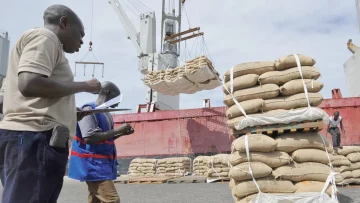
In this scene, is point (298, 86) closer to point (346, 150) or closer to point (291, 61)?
point (291, 61)

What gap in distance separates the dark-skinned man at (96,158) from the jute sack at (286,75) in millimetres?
2259

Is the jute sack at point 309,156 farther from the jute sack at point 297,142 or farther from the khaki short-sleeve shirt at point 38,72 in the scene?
the khaki short-sleeve shirt at point 38,72

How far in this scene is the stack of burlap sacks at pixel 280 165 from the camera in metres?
4.08

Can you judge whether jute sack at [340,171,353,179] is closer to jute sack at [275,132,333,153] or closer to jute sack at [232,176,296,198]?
jute sack at [275,132,333,153]

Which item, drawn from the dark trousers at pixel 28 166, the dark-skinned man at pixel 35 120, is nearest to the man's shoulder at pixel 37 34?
the dark-skinned man at pixel 35 120

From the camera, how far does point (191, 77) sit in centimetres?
1381

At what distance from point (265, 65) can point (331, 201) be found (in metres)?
2.00

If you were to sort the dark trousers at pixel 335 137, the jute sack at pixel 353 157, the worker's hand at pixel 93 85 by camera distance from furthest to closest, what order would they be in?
1. the dark trousers at pixel 335 137
2. the jute sack at pixel 353 157
3. the worker's hand at pixel 93 85

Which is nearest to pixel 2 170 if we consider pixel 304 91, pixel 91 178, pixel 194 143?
pixel 91 178

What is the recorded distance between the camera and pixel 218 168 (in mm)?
10367

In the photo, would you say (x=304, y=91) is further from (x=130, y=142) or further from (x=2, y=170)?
(x=130, y=142)

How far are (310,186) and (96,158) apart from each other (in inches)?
104

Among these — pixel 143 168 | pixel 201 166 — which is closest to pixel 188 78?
pixel 201 166

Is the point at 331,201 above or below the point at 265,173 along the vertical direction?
below
